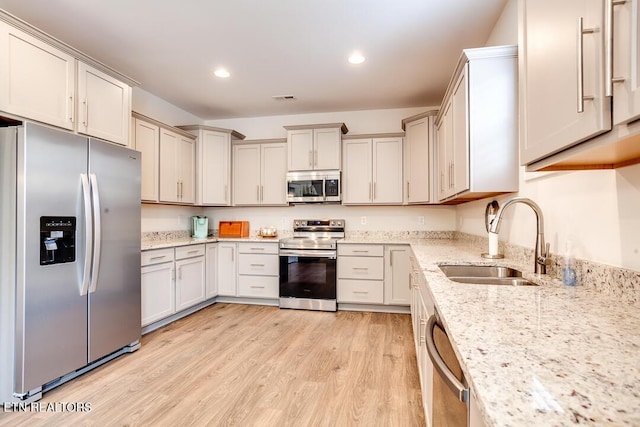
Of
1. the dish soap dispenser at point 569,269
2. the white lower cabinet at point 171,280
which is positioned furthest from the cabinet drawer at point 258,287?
the dish soap dispenser at point 569,269

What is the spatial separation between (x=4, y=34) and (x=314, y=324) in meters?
3.36

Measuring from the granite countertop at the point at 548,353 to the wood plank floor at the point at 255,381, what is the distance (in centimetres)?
118

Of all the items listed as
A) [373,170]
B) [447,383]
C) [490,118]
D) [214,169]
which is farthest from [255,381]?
[214,169]

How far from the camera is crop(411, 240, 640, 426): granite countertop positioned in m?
0.48

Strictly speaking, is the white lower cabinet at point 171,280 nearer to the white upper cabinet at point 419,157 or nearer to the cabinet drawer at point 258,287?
the cabinet drawer at point 258,287

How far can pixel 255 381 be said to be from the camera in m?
2.27

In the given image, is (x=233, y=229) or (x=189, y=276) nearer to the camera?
(x=189, y=276)

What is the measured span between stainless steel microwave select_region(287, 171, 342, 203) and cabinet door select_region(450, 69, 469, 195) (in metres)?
1.84

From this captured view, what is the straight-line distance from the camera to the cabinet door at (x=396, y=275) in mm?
3809

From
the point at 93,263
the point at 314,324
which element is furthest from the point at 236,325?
the point at 93,263

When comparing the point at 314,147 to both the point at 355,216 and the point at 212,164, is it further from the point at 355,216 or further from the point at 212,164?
the point at 212,164

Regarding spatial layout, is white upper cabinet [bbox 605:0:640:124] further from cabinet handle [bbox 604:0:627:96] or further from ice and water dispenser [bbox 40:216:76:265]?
ice and water dispenser [bbox 40:216:76:265]

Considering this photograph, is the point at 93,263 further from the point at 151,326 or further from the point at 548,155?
the point at 548,155

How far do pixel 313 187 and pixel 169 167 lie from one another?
1.79m
